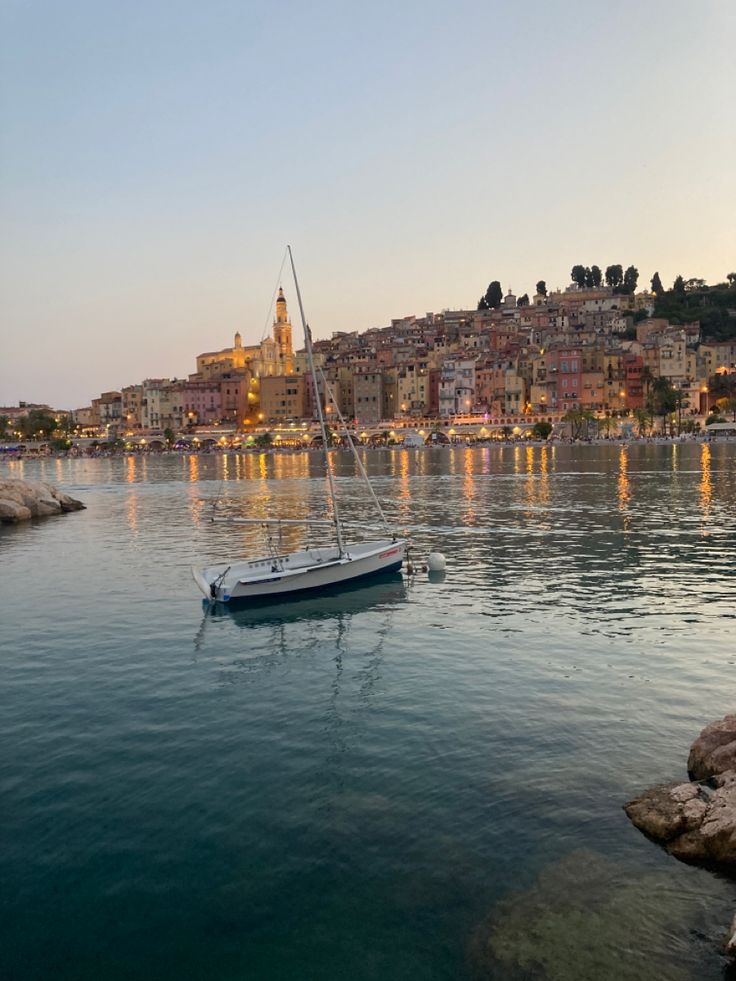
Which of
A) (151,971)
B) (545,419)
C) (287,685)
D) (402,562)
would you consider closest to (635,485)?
(402,562)

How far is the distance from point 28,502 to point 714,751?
164 feet

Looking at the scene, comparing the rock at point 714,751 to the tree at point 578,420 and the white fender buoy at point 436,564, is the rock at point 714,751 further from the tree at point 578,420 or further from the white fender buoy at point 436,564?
the tree at point 578,420

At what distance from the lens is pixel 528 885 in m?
8.98

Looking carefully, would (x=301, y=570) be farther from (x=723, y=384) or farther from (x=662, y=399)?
(x=723, y=384)

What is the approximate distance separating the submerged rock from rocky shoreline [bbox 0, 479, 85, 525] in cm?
4744

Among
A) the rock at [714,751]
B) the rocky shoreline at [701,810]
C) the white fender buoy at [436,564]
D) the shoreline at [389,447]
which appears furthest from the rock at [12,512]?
the shoreline at [389,447]

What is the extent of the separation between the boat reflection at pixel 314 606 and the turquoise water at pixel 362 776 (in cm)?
16

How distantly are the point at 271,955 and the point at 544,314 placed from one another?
7926 inches

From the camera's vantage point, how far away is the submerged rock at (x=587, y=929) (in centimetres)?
762

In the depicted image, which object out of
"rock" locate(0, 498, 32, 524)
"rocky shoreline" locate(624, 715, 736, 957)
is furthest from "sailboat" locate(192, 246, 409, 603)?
"rock" locate(0, 498, 32, 524)

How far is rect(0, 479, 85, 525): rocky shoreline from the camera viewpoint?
50656mm

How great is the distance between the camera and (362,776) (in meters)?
12.0

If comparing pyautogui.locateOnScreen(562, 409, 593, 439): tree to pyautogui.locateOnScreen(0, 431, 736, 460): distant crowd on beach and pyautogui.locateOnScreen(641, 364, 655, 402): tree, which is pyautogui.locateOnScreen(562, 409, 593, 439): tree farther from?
pyautogui.locateOnScreen(641, 364, 655, 402): tree

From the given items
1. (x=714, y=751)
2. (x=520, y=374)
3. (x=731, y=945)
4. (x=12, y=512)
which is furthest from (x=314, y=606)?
(x=520, y=374)
